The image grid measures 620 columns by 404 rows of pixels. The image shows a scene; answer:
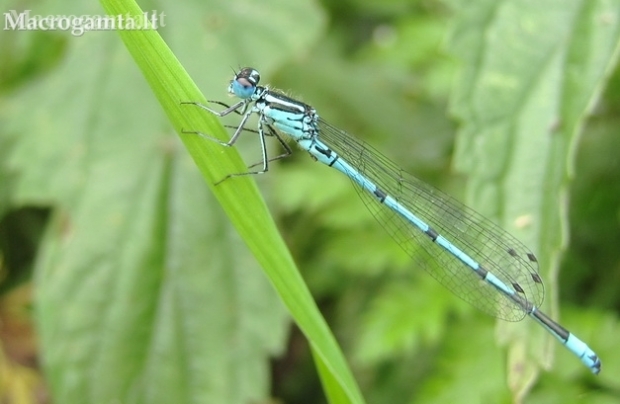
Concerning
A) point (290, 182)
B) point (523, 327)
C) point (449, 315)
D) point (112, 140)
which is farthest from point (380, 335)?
point (112, 140)

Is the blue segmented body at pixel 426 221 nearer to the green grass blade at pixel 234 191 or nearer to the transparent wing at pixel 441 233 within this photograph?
the transparent wing at pixel 441 233

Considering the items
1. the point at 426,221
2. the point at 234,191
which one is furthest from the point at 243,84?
the point at 426,221

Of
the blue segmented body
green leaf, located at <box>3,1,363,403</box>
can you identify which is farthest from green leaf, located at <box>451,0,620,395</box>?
green leaf, located at <box>3,1,363,403</box>

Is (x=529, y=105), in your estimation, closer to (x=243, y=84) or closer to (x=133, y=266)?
(x=243, y=84)

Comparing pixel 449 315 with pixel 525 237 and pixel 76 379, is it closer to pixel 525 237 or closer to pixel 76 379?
pixel 525 237

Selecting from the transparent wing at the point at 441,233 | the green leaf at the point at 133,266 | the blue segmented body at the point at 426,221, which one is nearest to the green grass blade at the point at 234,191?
the blue segmented body at the point at 426,221

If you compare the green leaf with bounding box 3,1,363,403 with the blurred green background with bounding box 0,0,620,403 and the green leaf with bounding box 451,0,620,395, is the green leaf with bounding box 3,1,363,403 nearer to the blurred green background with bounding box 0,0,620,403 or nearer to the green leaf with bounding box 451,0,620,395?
the blurred green background with bounding box 0,0,620,403
